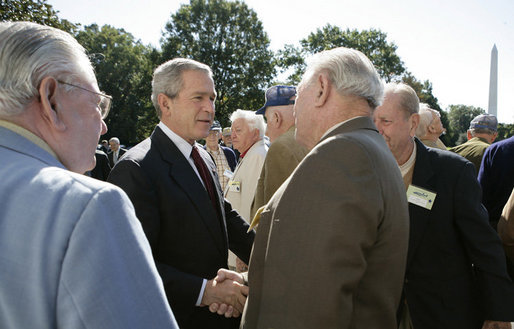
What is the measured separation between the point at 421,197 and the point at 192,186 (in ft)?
4.92

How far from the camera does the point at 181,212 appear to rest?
2064 mm

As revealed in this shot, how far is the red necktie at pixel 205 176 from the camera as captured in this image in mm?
2376

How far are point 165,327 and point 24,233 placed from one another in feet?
1.28

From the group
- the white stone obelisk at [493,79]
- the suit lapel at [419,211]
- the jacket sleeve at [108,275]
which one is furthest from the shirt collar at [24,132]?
the white stone obelisk at [493,79]

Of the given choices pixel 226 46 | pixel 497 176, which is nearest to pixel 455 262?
pixel 497 176

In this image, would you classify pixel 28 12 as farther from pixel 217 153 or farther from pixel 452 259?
pixel 452 259

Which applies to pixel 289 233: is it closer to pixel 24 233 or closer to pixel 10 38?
pixel 24 233

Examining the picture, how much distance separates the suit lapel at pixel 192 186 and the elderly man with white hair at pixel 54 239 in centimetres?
115

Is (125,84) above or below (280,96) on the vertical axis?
below

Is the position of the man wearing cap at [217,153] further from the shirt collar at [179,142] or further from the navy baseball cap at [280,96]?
the shirt collar at [179,142]

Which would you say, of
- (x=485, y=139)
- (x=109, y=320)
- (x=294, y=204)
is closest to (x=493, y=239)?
(x=294, y=204)

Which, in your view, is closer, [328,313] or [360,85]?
[328,313]

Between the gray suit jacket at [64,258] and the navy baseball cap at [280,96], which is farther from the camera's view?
the navy baseball cap at [280,96]

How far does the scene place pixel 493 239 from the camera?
222 centimetres
